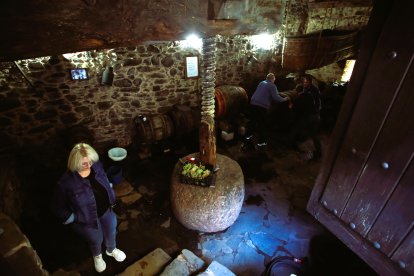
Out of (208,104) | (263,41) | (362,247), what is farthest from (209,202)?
(263,41)

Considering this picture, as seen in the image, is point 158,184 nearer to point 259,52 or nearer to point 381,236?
point 381,236

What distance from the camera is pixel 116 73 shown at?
5.86 m

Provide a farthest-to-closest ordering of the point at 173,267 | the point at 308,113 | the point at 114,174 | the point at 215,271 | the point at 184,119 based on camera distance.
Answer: the point at 184,119, the point at 308,113, the point at 114,174, the point at 173,267, the point at 215,271

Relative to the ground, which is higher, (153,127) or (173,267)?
(153,127)

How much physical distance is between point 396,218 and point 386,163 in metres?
0.27

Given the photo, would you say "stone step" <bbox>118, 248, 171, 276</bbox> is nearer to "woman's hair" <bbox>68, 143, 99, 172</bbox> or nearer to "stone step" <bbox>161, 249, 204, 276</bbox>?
"stone step" <bbox>161, 249, 204, 276</bbox>

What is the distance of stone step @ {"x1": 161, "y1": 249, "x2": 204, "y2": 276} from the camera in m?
3.22

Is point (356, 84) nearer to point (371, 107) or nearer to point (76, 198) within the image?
point (371, 107)

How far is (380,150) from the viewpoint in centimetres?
106

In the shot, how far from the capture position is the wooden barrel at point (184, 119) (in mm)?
6551

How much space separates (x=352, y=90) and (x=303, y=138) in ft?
21.6

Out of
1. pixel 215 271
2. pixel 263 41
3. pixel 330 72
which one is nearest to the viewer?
pixel 215 271

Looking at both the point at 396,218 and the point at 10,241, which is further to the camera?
the point at 10,241

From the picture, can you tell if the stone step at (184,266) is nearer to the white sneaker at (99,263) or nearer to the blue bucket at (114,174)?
the white sneaker at (99,263)
